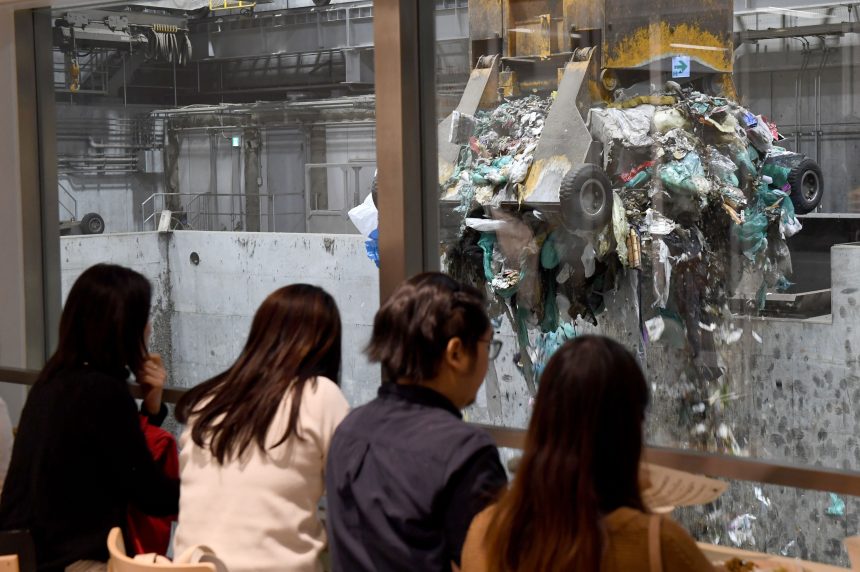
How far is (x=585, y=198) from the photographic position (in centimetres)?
306

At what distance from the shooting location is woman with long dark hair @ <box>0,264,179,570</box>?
2.34 meters

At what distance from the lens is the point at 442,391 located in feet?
6.01

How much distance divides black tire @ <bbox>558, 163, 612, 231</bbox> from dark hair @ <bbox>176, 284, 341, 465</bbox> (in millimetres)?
1071

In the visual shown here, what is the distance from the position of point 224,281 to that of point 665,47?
1.68 metres

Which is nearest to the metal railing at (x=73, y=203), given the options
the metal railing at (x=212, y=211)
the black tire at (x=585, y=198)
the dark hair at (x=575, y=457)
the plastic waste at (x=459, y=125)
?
the metal railing at (x=212, y=211)

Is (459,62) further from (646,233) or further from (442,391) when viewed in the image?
(442,391)

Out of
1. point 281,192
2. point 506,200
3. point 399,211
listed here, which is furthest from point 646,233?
point 281,192

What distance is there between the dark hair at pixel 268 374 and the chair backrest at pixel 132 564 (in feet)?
0.73

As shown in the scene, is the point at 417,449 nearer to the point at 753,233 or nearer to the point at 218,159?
the point at 753,233

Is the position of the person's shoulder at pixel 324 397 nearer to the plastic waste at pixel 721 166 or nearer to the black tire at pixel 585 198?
the black tire at pixel 585 198

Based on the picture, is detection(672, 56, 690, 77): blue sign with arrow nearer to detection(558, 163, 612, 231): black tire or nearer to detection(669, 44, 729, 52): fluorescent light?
detection(669, 44, 729, 52): fluorescent light

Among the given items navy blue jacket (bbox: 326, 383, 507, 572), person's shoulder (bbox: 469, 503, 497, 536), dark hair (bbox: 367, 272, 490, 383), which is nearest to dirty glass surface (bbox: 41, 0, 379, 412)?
dark hair (bbox: 367, 272, 490, 383)

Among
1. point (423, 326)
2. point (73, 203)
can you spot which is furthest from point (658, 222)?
point (73, 203)

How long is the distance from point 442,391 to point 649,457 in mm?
777
